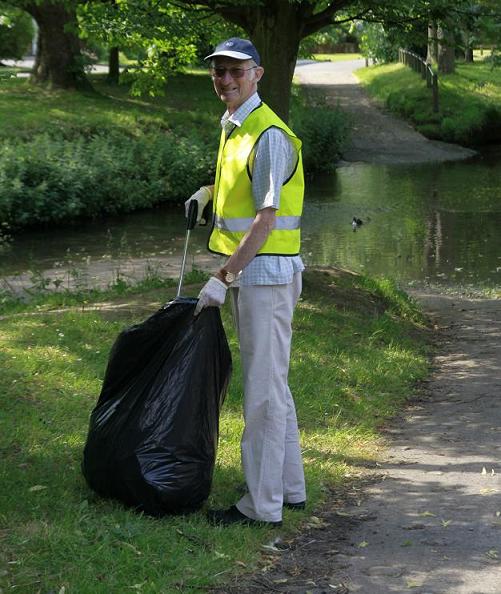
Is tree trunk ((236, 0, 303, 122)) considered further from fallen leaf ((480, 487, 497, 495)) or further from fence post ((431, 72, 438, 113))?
fence post ((431, 72, 438, 113))

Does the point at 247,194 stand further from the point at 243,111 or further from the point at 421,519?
the point at 421,519

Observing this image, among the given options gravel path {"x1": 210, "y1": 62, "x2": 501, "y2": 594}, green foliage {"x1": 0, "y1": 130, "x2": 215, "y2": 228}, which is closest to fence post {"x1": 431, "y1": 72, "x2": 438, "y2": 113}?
green foliage {"x1": 0, "y1": 130, "x2": 215, "y2": 228}

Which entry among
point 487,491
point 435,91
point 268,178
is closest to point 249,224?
point 268,178

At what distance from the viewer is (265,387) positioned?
486 cm

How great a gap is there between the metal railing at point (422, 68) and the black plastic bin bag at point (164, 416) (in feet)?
101

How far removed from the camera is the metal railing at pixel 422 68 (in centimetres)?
3500

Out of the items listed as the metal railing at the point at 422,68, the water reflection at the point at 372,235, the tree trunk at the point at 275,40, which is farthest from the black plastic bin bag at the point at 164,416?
the metal railing at the point at 422,68

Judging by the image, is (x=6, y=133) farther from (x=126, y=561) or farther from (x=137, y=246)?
(x=126, y=561)

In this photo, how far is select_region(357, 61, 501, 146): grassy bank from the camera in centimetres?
3375

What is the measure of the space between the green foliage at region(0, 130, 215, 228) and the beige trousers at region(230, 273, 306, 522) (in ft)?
45.9

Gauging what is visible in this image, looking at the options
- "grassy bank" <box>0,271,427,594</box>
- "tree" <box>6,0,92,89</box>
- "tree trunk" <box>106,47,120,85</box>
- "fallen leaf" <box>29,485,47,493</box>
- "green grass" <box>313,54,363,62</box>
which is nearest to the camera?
"grassy bank" <box>0,271,427,594</box>

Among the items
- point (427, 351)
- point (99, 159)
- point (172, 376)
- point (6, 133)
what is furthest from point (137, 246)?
point (172, 376)

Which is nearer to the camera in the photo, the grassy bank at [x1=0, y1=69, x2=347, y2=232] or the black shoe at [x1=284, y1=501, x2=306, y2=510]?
the black shoe at [x1=284, y1=501, x2=306, y2=510]

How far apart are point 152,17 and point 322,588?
8.14m
